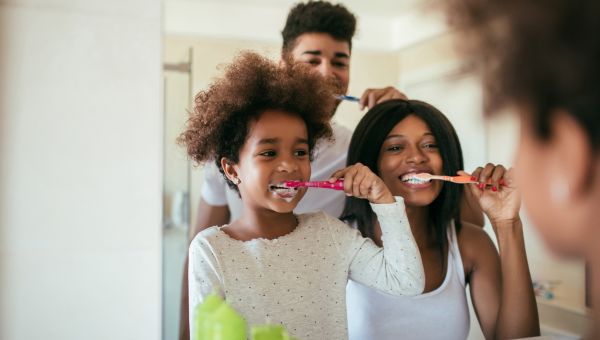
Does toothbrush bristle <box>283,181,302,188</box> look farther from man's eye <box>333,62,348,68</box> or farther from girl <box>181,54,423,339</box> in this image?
man's eye <box>333,62,348,68</box>

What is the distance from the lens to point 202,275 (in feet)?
2.77

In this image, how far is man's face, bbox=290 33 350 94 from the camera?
1.17m

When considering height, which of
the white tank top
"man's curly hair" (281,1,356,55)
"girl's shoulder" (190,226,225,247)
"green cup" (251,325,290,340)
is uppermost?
"man's curly hair" (281,1,356,55)

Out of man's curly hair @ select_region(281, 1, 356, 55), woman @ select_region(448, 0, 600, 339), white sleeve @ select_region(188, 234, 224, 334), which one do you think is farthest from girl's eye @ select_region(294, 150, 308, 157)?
woman @ select_region(448, 0, 600, 339)

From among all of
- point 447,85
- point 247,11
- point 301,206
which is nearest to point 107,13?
point 247,11

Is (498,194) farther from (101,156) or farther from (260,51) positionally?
(101,156)

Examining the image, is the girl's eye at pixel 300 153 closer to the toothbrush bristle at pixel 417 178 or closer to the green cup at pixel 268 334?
the toothbrush bristle at pixel 417 178

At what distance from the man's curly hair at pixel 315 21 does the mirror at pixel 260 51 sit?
0.07 ft

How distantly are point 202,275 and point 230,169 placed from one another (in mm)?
210

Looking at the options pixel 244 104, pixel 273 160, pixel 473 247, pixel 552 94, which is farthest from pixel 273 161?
pixel 552 94

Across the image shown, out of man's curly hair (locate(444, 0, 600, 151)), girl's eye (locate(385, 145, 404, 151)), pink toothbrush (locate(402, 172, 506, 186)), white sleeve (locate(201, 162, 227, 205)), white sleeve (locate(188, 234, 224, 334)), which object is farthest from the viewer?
white sleeve (locate(201, 162, 227, 205))

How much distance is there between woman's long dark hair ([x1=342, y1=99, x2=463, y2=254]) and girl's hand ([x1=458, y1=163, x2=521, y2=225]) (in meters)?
0.06

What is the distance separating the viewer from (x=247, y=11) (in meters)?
1.17

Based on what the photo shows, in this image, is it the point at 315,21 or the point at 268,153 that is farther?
the point at 315,21
